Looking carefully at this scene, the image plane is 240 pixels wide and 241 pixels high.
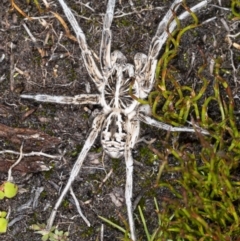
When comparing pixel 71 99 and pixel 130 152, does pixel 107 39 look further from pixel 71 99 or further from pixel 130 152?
pixel 130 152

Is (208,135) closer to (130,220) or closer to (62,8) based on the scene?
(130,220)

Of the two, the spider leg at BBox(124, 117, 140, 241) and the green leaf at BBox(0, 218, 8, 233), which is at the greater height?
the spider leg at BBox(124, 117, 140, 241)

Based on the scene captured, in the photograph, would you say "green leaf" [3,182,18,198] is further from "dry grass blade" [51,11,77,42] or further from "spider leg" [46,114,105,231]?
"dry grass blade" [51,11,77,42]

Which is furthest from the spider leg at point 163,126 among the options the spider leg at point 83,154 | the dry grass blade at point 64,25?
the dry grass blade at point 64,25

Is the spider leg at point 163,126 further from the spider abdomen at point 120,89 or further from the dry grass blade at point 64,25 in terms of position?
the dry grass blade at point 64,25

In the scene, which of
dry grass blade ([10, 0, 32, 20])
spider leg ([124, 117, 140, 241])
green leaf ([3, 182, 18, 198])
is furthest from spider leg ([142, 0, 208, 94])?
green leaf ([3, 182, 18, 198])

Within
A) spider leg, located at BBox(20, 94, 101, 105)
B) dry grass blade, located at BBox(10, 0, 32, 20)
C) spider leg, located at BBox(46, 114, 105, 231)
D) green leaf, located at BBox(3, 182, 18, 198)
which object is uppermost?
dry grass blade, located at BBox(10, 0, 32, 20)

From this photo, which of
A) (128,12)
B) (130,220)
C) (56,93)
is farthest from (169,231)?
(128,12)

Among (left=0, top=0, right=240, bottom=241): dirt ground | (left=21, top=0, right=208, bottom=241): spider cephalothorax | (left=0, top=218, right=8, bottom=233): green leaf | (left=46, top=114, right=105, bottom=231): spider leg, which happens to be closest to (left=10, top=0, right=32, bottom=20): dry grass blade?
(left=0, top=0, right=240, bottom=241): dirt ground
